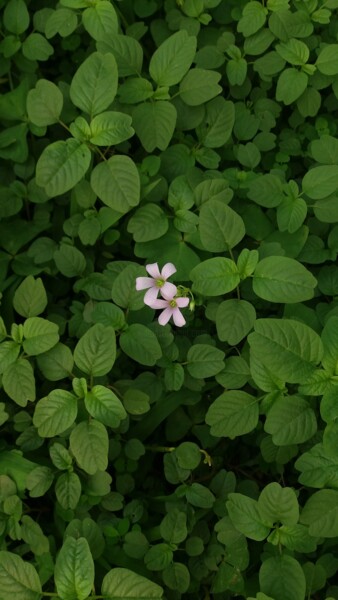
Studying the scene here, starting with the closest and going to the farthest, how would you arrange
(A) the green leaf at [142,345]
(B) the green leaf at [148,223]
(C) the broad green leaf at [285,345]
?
(C) the broad green leaf at [285,345] < (A) the green leaf at [142,345] < (B) the green leaf at [148,223]

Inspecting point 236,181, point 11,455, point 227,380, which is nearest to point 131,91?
point 236,181

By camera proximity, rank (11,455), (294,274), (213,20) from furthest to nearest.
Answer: (213,20) → (11,455) → (294,274)

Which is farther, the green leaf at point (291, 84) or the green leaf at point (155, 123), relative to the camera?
the green leaf at point (291, 84)

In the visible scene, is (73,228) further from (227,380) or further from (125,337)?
(227,380)

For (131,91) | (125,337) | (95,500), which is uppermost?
(131,91)

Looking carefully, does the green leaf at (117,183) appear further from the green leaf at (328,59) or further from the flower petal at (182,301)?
the green leaf at (328,59)

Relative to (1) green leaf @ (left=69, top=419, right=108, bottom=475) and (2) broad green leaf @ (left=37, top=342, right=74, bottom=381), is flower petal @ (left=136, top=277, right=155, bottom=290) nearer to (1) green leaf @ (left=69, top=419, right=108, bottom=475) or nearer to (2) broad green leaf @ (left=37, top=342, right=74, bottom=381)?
(2) broad green leaf @ (left=37, top=342, right=74, bottom=381)

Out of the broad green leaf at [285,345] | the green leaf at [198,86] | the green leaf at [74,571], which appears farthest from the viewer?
the green leaf at [198,86]

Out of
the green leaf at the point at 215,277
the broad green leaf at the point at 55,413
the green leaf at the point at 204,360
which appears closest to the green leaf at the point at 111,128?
the green leaf at the point at 215,277

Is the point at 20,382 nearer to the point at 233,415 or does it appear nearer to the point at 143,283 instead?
the point at 143,283
